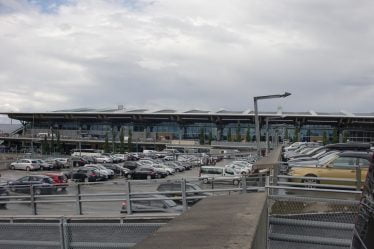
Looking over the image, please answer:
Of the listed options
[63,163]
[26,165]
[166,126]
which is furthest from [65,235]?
[166,126]

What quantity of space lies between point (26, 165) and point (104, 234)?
7585 cm

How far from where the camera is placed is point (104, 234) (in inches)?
319

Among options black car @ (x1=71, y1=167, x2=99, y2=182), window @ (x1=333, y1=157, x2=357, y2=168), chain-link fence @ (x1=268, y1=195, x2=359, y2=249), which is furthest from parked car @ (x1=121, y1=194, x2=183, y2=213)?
black car @ (x1=71, y1=167, x2=99, y2=182)

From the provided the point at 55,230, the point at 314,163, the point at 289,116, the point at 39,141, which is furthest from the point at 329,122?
the point at 55,230

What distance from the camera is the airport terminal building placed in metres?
131

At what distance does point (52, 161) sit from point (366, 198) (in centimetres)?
8793

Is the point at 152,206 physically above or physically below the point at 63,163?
above

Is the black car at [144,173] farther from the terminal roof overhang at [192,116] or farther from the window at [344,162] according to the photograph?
the terminal roof overhang at [192,116]

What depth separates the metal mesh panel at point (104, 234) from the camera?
7.96 meters

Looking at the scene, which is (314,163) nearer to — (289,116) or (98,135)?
(289,116)

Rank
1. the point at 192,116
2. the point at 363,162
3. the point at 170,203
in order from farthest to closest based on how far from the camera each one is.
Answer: the point at 192,116 → the point at 363,162 → the point at 170,203

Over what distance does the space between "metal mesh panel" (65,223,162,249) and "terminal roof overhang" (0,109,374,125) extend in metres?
119

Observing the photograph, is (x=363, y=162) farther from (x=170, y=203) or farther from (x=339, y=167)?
(x=170, y=203)

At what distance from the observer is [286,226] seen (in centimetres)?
723
